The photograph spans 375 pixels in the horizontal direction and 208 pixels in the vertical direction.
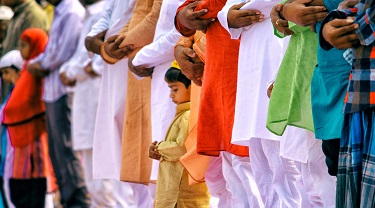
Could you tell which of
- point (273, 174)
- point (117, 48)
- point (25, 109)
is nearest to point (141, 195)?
point (117, 48)

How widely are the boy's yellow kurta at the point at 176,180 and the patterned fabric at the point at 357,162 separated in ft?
7.23

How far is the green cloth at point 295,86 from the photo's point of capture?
5.18 metres

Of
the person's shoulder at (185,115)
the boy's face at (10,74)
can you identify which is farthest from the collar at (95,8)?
the person's shoulder at (185,115)

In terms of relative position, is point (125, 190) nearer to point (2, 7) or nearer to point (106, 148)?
point (106, 148)

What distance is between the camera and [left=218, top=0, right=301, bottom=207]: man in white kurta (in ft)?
19.0

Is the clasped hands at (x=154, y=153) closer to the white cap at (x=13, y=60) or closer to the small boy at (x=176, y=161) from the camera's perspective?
the small boy at (x=176, y=161)

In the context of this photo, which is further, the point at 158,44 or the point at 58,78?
the point at 58,78

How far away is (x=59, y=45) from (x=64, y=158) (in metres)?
1.11

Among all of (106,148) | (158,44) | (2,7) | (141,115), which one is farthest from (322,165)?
(2,7)

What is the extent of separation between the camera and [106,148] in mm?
8469

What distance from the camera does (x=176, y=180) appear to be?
6.73m

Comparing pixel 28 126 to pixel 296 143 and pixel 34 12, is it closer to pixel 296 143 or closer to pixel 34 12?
pixel 34 12

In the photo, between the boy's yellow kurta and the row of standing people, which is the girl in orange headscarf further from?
the boy's yellow kurta

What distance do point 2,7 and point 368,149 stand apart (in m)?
9.00
